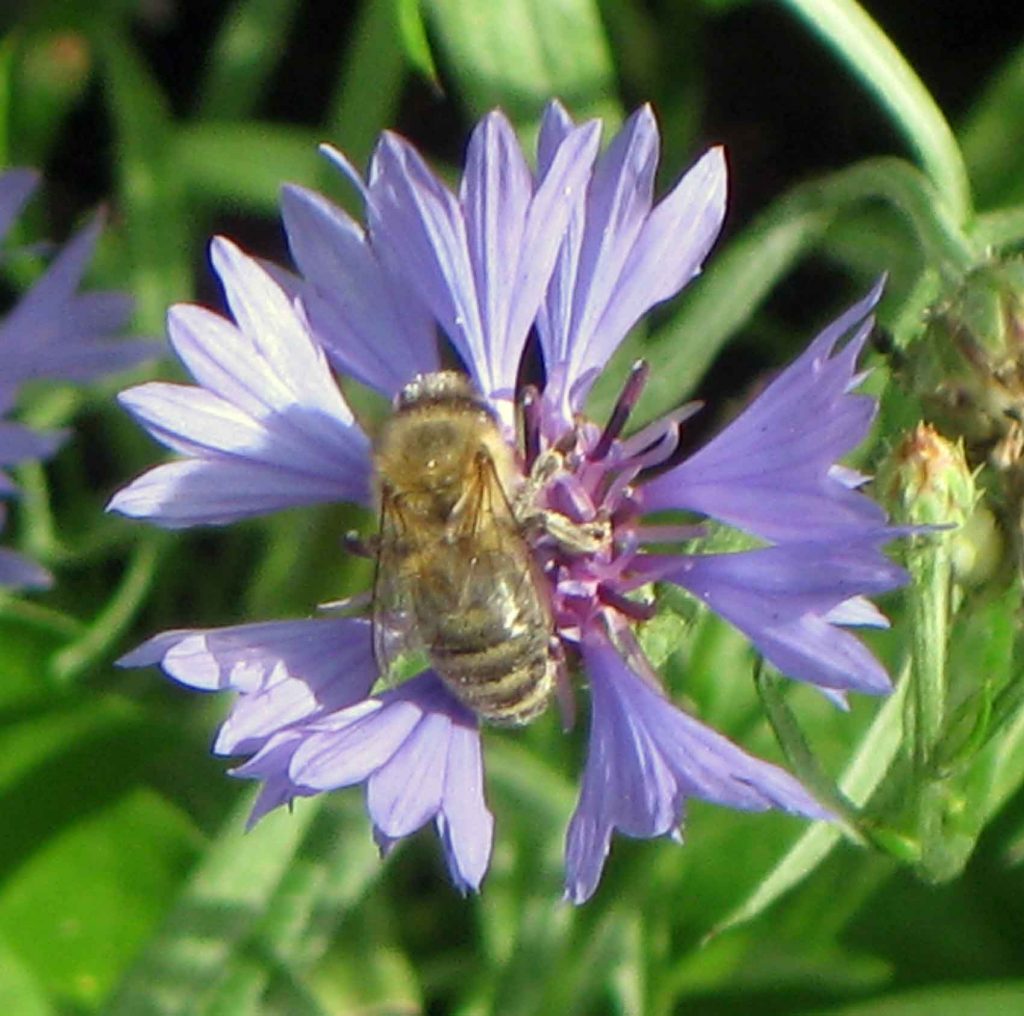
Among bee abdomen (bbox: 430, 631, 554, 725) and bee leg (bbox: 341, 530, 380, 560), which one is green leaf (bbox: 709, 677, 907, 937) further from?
bee leg (bbox: 341, 530, 380, 560)

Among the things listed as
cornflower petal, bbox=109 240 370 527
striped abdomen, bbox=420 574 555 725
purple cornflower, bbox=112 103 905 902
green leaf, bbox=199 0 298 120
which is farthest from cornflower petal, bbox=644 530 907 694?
green leaf, bbox=199 0 298 120

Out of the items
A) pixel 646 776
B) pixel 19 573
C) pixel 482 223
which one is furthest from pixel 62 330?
pixel 646 776

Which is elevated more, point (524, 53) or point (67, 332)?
point (524, 53)

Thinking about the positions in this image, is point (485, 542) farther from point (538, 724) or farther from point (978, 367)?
point (538, 724)

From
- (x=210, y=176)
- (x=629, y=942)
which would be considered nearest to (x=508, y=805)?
(x=629, y=942)

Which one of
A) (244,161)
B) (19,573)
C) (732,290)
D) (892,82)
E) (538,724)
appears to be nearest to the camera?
(892,82)

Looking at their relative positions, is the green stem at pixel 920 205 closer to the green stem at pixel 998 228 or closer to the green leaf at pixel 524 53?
the green stem at pixel 998 228

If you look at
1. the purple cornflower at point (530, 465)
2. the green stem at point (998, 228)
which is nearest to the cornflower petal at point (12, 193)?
the purple cornflower at point (530, 465)

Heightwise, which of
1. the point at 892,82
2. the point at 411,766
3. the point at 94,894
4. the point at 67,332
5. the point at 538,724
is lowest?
the point at 94,894
